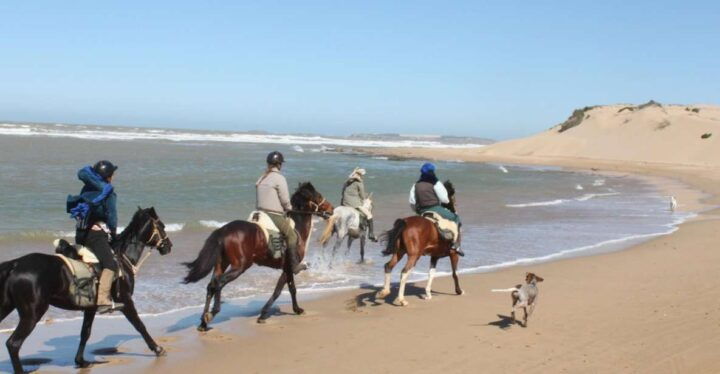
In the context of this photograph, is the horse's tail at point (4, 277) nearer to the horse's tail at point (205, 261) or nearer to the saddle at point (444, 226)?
the horse's tail at point (205, 261)

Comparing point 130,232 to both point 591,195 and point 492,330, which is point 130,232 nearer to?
point 492,330

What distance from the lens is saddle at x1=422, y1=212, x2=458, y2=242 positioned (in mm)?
11312

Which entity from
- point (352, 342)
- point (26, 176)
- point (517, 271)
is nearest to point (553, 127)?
point (26, 176)

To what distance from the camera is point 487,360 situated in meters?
7.79

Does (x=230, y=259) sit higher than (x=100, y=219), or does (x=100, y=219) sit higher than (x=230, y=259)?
(x=100, y=219)

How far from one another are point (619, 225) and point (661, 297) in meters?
11.2

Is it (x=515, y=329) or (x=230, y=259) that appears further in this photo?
(x=230, y=259)

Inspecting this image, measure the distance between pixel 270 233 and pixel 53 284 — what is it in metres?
3.33

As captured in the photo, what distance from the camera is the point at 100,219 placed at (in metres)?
7.50

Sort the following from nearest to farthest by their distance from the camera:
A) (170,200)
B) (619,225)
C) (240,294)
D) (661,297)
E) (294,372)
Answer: (294,372) < (661,297) < (240,294) < (619,225) < (170,200)

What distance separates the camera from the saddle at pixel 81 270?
7.29 meters

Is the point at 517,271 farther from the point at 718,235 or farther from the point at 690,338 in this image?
the point at 718,235

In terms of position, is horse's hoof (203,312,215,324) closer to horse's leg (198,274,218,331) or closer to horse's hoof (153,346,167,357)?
horse's leg (198,274,218,331)

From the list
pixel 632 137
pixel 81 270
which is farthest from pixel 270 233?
pixel 632 137
